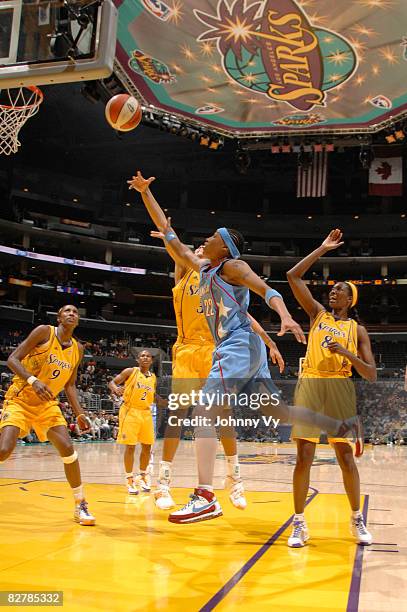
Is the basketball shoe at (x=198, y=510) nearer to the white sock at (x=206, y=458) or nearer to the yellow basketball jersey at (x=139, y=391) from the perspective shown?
the white sock at (x=206, y=458)

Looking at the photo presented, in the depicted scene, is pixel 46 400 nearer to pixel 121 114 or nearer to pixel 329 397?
pixel 329 397

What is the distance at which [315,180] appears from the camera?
26344mm

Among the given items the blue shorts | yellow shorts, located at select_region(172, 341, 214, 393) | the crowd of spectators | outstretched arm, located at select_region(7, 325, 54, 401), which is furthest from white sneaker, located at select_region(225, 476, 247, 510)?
the crowd of spectators

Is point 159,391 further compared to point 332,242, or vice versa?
point 159,391

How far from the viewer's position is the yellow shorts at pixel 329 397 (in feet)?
18.3

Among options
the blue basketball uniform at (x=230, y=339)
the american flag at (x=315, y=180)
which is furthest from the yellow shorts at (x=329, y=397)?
the american flag at (x=315, y=180)

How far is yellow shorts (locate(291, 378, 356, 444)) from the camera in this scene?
557 centimetres

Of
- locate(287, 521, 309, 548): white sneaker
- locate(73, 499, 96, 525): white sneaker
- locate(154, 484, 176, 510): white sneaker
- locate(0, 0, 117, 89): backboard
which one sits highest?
locate(0, 0, 117, 89): backboard

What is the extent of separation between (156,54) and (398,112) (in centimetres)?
797

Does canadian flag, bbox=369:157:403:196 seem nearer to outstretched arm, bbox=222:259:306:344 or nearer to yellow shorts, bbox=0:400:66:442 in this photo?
yellow shorts, bbox=0:400:66:442

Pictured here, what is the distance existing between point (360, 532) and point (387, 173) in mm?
23576

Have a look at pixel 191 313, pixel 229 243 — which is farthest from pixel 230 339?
pixel 191 313

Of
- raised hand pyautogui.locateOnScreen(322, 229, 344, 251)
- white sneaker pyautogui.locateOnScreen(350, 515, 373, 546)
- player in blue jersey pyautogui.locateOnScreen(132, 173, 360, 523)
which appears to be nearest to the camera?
player in blue jersey pyautogui.locateOnScreen(132, 173, 360, 523)

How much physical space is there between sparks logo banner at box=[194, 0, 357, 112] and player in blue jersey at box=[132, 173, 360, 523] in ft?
41.9
